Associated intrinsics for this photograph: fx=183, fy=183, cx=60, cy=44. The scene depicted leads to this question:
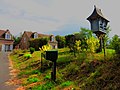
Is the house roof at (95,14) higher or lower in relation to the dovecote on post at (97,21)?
higher

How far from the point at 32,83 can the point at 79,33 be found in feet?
41.9

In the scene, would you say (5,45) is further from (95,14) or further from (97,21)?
(97,21)

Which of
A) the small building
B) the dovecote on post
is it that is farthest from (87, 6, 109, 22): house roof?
the small building

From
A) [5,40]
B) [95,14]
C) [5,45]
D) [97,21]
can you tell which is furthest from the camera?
[5,40]

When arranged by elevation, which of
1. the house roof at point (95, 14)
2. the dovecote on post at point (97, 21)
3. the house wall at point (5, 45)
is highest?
the house roof at point (95, 14)

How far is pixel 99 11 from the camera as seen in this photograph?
24141 mm

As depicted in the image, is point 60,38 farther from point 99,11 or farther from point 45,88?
point 45,88

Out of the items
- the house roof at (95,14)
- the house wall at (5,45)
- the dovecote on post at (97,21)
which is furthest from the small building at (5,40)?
the dovecote on post at (97,21)

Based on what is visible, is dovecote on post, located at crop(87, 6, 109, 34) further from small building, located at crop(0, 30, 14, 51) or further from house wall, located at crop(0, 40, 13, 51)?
small building, located at crop(0, 30, 14, 51)

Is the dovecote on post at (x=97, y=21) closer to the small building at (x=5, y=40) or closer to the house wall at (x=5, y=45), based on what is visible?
the house wall at (x=5, y=45)

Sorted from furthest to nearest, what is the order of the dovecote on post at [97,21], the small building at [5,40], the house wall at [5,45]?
the small building at [5,40] < the house wall at [5,45] < the dovecote on post at [97,21]

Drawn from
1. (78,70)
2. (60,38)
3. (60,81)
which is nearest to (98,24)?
(78,70)

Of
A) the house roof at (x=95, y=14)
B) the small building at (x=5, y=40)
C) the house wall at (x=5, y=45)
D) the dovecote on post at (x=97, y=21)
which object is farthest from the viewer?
the small building at (x=5, y=40)

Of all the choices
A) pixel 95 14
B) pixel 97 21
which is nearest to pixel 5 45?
pixel 95 14
